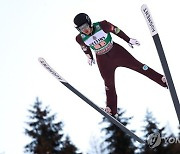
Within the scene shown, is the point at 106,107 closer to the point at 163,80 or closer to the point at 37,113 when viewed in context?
the point at 163,80

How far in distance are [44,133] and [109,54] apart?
2021 centimetres

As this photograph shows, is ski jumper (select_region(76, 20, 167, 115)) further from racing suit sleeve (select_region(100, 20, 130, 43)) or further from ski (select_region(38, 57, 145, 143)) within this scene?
ski (select_region(38, 57, 145, 143))

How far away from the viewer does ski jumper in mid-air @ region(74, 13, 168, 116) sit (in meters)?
8.05

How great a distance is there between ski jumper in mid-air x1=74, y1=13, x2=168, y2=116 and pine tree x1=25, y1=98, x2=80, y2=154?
1834cm

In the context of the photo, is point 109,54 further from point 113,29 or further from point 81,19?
point 81,19

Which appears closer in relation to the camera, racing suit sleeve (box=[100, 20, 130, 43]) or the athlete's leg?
racing suit sleeve (box=[100, 20, 130, 43])

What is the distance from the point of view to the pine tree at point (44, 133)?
26531mm

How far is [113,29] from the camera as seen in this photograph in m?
8.11

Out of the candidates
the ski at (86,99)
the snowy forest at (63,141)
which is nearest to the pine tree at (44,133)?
the snowy forest at (63,141)

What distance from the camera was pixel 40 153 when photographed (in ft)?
85.2

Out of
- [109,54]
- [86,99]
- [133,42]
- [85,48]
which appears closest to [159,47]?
[133,42]

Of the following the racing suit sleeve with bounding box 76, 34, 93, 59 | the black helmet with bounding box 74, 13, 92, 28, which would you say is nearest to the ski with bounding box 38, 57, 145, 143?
the racing suit sleeve with bounding box 76, 34, 93, 59

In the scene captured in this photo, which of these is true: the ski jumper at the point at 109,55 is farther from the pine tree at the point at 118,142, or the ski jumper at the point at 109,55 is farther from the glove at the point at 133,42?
the pine tree at the point at 118,142

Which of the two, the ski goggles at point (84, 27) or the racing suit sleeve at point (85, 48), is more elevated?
the ski goggles at point (84, 27)
